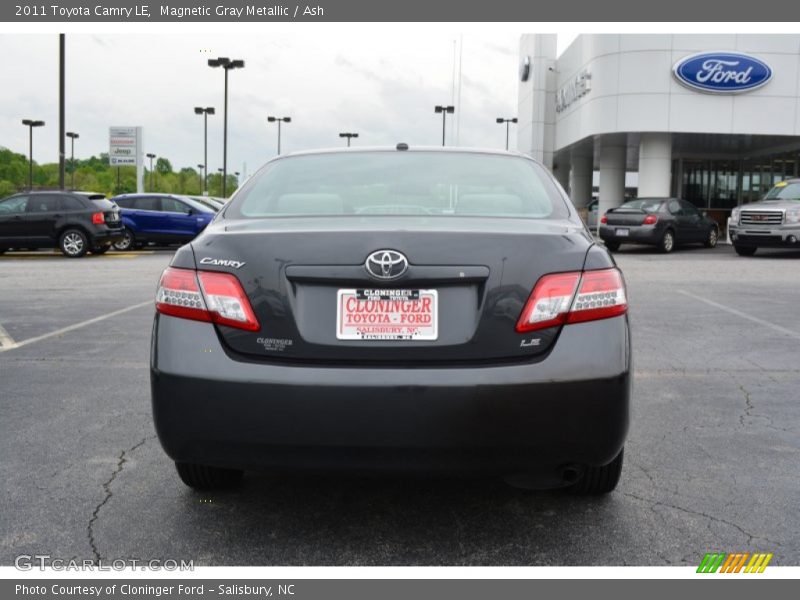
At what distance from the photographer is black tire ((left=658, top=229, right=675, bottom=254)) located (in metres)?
22.9

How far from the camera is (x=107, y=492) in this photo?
12.6ft

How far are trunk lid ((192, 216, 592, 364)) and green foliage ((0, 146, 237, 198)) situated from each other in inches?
4382

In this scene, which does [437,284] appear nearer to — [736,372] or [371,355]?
[371,355]

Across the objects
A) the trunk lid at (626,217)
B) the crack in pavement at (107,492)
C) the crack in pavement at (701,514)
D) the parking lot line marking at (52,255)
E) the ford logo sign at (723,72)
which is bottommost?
the crack in pavement at (107,492)

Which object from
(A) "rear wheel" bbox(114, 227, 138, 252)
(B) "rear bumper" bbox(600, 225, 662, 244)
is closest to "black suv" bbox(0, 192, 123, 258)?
(A) "rear wheel" bbox(114, 227, 138, 252)

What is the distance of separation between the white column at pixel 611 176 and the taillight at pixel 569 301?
3407 centimetres

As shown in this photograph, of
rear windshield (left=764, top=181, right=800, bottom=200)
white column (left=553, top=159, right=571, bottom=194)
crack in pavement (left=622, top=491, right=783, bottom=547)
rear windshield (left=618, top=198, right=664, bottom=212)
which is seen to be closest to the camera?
crack in pavement (left=622, top=491, right=783, bottom=547)

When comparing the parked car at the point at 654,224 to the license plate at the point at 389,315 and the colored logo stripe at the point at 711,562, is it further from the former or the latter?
the license plate at the point at 389,315

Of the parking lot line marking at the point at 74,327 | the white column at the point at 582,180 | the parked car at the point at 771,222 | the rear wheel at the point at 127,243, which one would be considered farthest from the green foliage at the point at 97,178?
the parking lot line marking at the point at 74,327

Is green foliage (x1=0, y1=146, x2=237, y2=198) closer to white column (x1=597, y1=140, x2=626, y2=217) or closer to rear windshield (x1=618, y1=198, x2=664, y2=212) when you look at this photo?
white column (x1=597, y1=140, x2=626, y2=217)

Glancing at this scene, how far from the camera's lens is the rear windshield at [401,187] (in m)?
3.76

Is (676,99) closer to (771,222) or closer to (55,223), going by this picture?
(771,222)

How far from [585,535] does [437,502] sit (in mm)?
653
